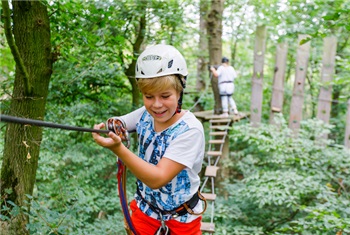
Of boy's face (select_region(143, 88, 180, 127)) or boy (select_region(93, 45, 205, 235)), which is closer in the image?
boy (select_region(93, 45, 205, 235))

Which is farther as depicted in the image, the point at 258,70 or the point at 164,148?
the point at 258,70

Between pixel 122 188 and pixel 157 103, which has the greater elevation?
pixel 157 103

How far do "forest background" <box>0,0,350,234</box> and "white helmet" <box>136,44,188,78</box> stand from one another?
0.77 meters

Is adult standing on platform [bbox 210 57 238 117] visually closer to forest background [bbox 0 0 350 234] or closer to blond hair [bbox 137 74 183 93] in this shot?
forest background [bbox 0 0 350 234]

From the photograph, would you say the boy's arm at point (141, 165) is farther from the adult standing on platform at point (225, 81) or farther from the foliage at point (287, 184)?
the adult standing on platform at point (225, 81)

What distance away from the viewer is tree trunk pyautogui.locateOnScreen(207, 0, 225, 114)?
5.90 metres

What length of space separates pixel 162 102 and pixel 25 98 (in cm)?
132

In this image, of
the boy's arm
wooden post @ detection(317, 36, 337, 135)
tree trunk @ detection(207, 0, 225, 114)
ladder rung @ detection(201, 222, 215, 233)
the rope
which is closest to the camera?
the boy's arm

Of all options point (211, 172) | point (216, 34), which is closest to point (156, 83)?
point (211, 172)

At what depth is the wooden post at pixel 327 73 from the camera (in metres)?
5.69

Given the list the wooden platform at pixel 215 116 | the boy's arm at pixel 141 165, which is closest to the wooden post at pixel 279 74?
the wooden platform at pixel 215 116

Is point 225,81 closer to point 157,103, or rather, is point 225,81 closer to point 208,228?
point 208,228

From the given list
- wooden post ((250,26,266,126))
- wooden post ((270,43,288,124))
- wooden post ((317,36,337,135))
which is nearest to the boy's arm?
wooden post ((317,36,337,135))

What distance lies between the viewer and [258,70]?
6375 millimetres
